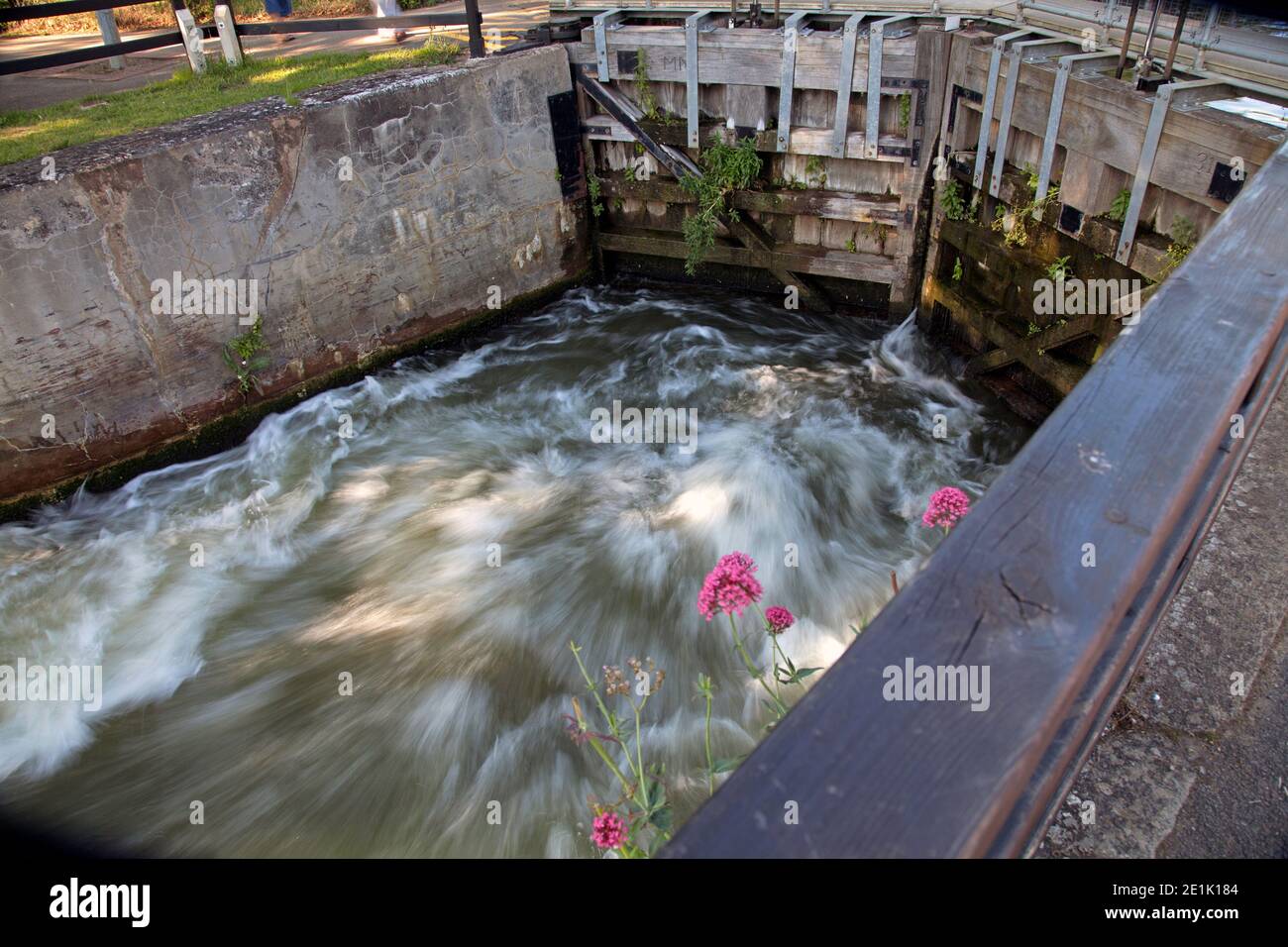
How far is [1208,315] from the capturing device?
173 cm

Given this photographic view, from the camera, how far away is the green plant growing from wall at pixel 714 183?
9.11 metres

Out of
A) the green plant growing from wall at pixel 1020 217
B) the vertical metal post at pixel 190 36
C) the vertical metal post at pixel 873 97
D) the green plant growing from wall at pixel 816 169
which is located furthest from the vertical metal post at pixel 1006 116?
the vertical metal post at pixel 190 36

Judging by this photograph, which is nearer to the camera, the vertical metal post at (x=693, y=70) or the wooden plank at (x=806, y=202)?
the vertical metal post at (x=693, y=70)

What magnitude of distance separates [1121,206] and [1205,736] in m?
5.64

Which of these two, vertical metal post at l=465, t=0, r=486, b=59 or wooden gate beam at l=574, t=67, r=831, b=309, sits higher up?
vertical metal post at l=465, t=0, r=486, b=59

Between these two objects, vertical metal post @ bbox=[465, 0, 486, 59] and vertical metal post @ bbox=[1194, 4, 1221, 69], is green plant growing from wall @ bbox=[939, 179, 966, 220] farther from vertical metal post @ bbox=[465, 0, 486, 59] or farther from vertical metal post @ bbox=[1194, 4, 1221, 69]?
vertical metal post @ bbox=[465, 0, 486, 59]

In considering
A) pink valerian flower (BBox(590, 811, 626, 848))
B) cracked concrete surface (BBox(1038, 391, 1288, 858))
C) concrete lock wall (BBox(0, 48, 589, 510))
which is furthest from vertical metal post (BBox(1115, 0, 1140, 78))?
pink valerian flower (BBox(590, 811, 626, 848))

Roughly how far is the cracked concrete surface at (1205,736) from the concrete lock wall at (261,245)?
25.1 ft

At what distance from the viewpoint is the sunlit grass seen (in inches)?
319

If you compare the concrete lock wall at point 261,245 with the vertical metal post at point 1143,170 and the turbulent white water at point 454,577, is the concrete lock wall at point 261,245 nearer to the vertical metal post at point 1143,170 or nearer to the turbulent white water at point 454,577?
the turbulent white water at point 454,577

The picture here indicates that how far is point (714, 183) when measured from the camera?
30.5ft

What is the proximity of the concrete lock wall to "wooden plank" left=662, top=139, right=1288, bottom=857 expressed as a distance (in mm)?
7537

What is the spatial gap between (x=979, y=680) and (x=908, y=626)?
10 centimetres
